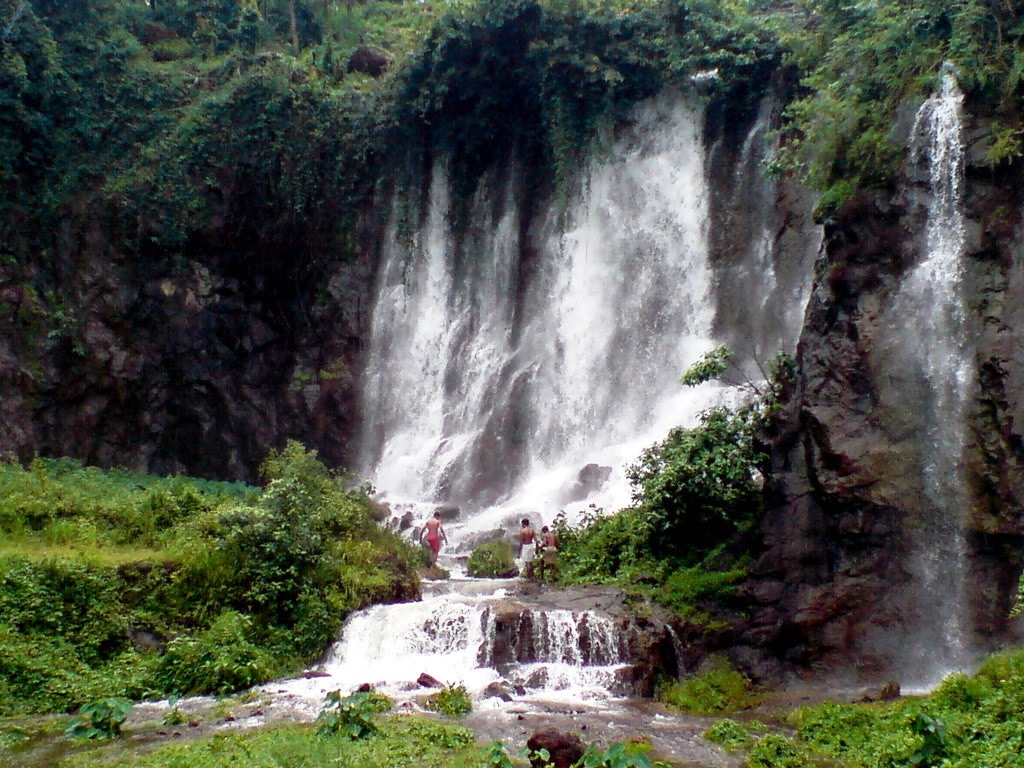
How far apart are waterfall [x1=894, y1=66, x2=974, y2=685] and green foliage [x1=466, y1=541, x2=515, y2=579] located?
6542mm

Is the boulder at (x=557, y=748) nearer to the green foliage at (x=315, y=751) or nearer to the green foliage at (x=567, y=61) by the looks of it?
the green foliage at (x=315, y=751)

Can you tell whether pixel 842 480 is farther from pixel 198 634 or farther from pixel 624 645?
pixel 198 634

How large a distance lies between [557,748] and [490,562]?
8.47 meters

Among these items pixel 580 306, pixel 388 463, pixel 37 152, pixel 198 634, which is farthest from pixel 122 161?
A: pixel 198 634

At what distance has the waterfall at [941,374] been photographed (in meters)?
11.0

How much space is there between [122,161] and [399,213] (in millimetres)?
7083

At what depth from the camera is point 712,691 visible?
10547 mm

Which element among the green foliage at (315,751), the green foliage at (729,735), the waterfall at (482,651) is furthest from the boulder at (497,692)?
the green foliage at (729,735)

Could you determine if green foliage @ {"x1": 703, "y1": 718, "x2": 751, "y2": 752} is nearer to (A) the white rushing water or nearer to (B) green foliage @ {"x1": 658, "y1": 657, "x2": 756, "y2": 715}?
(B) green foliage @ {"x1": 658, "y1": 657, "x2": 756, "y2": 715}

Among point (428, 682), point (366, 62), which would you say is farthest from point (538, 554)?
point (366, 62)

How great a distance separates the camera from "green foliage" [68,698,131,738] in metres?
7.73

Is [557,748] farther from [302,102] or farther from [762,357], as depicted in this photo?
[302,102]

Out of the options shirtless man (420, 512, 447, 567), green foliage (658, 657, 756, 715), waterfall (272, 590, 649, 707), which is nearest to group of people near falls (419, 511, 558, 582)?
shirtless man (420, 512, 447, 567)

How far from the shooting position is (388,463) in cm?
2227
